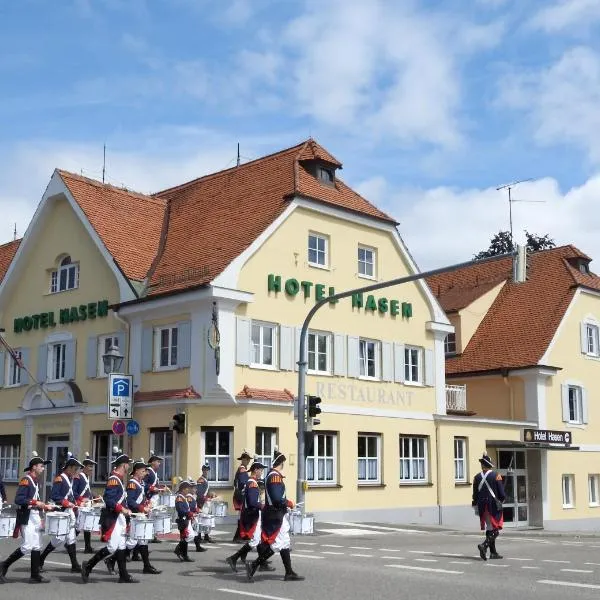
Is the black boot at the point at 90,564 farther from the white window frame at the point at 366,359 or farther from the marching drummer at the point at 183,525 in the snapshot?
the white window frame at the point at 366,359

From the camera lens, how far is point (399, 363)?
31.8m

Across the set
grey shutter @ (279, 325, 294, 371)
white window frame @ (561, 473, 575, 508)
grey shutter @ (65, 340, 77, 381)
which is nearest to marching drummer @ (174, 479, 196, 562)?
grey shutter @ (279, 325, 294, 371)

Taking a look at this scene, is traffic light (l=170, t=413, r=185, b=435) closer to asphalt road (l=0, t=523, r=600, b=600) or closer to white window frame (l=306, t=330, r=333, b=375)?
white window frame (l=306, t=330, r=333, b=375)

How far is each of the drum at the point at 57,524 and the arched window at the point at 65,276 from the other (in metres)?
18.1

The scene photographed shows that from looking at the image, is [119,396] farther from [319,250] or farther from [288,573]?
[288,573]

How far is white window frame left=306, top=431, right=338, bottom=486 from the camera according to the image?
28.2m

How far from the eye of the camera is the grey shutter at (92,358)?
2986cm

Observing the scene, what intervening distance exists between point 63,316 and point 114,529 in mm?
18787

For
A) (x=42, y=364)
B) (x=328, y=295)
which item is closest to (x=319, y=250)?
(x=328, y=295)

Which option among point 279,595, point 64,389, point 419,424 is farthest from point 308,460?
point 279,595

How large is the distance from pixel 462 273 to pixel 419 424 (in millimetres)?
13537

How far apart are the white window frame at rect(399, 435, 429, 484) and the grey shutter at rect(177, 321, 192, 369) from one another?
26.8 feet

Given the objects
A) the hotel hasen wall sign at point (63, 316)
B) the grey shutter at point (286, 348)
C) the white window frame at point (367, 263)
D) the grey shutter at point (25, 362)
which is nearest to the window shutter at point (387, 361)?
the white window frame at point (367, 263)

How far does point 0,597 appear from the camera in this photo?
11.9m
